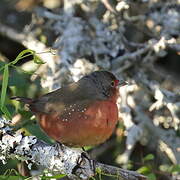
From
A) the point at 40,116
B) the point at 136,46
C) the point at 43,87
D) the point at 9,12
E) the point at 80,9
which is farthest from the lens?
the point at 9,12

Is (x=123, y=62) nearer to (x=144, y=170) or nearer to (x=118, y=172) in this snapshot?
(x=144, y=170)

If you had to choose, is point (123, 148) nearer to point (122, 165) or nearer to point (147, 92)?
point (122, 165)

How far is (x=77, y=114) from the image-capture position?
10.8 feet

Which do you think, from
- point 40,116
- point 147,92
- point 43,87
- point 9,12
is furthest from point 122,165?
point 9,12

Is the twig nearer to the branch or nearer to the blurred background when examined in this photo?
the branch

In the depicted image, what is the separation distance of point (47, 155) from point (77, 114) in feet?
1.88

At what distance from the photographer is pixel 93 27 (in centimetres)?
459

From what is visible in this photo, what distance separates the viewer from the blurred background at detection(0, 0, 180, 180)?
13.9 feet

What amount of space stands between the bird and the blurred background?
64 centimetres

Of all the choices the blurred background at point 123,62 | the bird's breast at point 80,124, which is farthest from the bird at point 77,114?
the blurred background at point 123,62

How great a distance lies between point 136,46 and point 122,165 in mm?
1037

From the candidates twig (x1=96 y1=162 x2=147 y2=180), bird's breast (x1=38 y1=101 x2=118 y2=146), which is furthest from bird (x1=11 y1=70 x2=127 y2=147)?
twig (x1=96 y1=162 x2=147 y2=180)

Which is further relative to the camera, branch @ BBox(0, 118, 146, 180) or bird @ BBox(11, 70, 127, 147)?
bird @ BBox(11, 70, 127, 147)

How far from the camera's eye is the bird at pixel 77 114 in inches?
128
